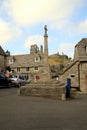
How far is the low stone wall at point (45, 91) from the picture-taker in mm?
19203

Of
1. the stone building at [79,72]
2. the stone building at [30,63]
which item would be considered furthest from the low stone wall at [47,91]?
the stone building at [30,63]

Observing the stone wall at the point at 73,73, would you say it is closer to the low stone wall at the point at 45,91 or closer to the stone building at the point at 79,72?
the stone building at the point at 79,72

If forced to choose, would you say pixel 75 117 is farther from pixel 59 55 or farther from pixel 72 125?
pixel 59 55

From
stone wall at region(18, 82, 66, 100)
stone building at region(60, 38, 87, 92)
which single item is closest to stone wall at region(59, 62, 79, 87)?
stone building at region(60, 38, 87, 92)

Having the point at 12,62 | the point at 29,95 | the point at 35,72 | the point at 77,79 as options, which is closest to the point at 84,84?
the point at 77,79

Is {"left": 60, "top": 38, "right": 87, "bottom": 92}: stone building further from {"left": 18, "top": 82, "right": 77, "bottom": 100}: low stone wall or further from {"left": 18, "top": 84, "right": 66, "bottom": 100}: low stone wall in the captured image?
{"left": 18, "top": 84, "right": 66, "bottom": 100}: low stone wall

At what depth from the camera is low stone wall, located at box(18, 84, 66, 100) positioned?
19203 mm

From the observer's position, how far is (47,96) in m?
19.9

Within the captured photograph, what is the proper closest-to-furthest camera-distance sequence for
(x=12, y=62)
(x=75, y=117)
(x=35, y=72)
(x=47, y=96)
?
1. (x=75, y=117)
2. (x=47, y=96)
3. (x=35, y=72)
4. (x=12, y=62)

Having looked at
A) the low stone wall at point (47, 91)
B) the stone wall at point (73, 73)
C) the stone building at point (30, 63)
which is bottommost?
the low stone wall at point (47, 91)

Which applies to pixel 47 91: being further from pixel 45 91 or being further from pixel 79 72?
pixel 79 72

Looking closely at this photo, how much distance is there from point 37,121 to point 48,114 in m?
1.79

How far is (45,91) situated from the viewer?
1995 cm

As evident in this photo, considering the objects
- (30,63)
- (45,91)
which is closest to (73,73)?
(45,91)
